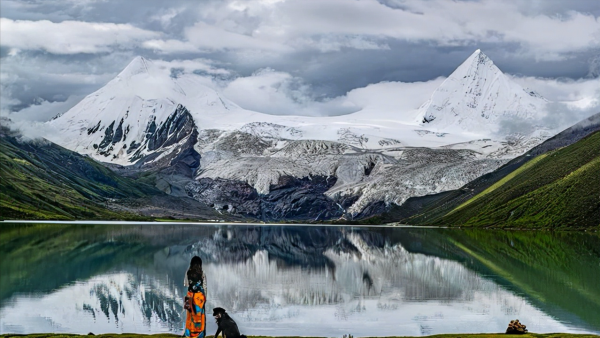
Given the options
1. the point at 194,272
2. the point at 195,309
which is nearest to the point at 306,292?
the point at 195,309

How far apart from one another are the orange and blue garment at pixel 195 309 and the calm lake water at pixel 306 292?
15081mm

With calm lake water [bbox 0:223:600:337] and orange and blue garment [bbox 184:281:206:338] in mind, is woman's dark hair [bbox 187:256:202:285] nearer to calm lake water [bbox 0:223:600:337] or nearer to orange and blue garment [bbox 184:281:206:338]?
orange and blue garment [bbox 184:281:206:338]

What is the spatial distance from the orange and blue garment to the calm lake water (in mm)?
15081

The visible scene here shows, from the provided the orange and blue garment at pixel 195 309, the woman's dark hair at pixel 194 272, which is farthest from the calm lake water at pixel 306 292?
the woman's dark hair at pixel 194 272

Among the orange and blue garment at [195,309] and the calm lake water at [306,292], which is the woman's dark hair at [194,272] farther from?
the calm lake water at [306,292]

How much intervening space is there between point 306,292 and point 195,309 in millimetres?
38804

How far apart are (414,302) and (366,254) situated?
64.5 meters

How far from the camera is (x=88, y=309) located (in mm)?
55656

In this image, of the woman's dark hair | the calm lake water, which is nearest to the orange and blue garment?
the woman's dark hair

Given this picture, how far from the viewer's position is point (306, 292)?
231 ft

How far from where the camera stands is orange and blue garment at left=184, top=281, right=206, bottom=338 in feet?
106

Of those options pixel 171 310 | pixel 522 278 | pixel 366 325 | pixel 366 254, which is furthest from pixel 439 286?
pixel 366 254

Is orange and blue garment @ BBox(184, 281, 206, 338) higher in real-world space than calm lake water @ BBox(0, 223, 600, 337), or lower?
higher

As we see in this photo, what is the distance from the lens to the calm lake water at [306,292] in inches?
2015
